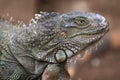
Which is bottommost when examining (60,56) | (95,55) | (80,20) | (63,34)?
(95,55)

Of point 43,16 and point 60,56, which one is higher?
point 43,16

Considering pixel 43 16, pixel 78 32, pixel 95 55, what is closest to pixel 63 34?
pixel 78 32

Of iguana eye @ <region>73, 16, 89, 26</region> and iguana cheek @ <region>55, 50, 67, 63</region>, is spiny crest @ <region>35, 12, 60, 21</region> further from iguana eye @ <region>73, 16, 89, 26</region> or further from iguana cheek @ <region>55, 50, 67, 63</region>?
iguana cheek @ <region>55, 50, 67, 63</region>

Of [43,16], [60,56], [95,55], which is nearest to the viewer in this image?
[60,56]

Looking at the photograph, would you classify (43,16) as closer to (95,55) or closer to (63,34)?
(63,34)

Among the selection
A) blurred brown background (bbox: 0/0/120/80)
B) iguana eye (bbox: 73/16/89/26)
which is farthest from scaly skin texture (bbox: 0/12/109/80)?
blurred brown background (bbox: 0/0/120/80)

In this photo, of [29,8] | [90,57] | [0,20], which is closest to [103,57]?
[90,57]

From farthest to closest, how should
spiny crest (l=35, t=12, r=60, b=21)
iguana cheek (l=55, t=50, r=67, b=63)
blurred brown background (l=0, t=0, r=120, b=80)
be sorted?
1. blurred brown background (l=0, t=0, r=120, b=80)
2. spiny crest (l=35, t=12, r=60, b=21)
3. iguana cheek (l=55, t=50, r=67, b=63)

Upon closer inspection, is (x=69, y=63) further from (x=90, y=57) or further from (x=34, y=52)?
(x=90, y=57)
